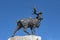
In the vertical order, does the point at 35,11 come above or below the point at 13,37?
above

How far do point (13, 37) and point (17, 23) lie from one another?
1621mm

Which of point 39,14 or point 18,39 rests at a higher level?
point 39,14

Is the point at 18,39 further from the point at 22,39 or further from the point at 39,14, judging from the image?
the point at 39,14

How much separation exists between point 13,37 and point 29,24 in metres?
2.10

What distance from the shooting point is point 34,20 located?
4153cm

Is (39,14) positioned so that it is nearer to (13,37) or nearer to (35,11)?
(35,11)

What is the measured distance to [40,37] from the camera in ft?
135

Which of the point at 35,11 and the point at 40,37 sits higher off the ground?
the point at 35,11

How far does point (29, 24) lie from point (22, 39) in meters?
1.79

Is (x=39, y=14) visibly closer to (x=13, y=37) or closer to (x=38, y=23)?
(x=38, y=23)

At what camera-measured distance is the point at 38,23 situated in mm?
41656

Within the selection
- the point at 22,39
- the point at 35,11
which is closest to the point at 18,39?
the point at 22,39

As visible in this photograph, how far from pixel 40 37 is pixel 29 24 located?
68.7 inches

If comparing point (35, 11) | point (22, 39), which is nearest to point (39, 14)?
point (35, 11)
